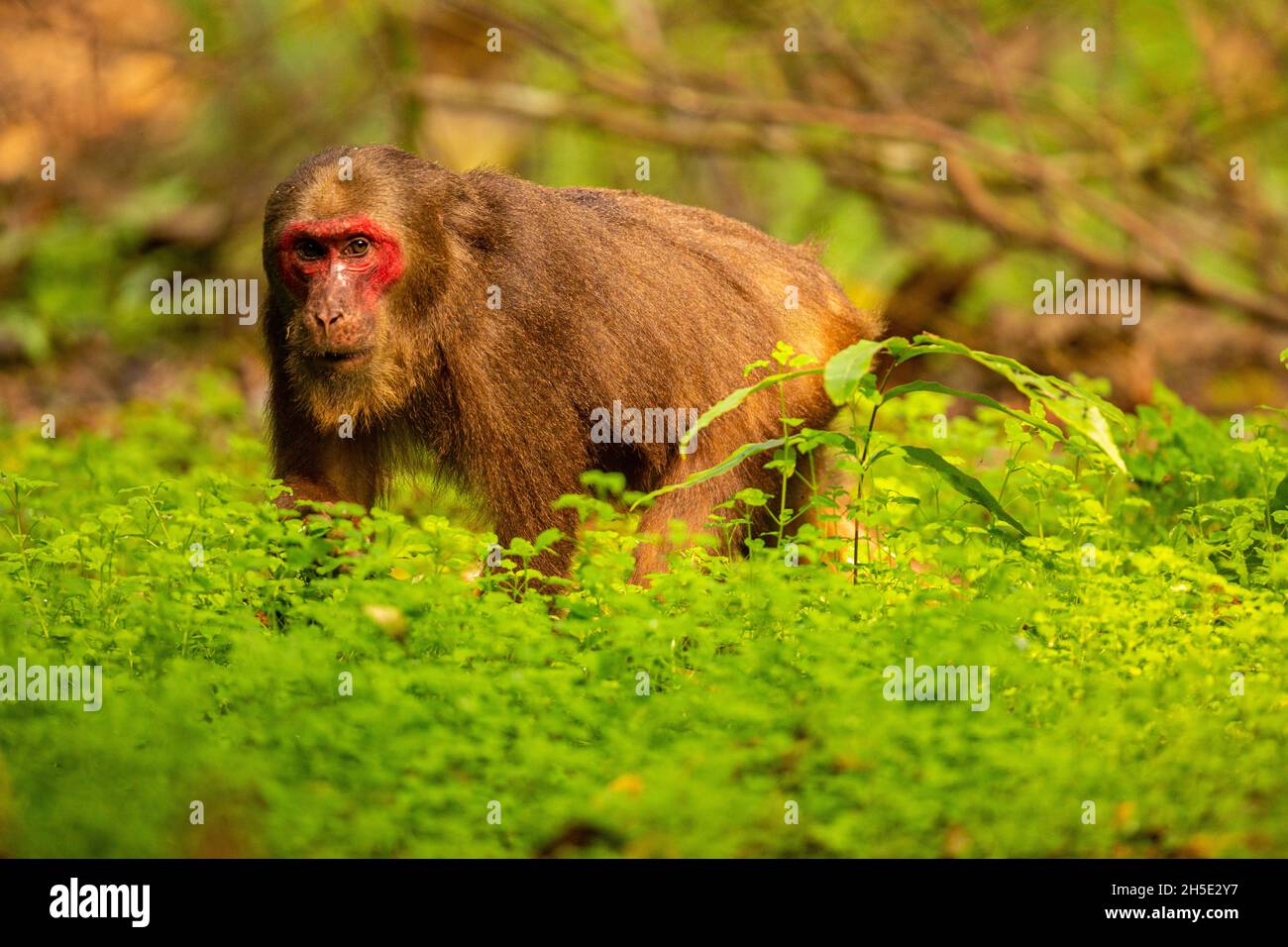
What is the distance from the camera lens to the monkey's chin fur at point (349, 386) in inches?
266

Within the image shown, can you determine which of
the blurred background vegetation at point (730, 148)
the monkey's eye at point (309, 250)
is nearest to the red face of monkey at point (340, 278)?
the monkey's eye at point (309, 250)

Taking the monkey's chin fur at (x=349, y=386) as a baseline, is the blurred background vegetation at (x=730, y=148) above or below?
above

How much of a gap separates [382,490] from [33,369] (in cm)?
711

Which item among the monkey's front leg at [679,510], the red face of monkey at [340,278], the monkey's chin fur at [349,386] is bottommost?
the monkey's front leg at [679,510]

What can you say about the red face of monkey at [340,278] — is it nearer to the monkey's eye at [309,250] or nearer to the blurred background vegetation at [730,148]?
the monkey's eye at [309,250]

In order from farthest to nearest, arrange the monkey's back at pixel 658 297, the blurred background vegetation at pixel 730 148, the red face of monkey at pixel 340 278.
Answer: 1. the blurred background vegetation at pixel 730 148
2. the monkey's back at pixel 658 297
3. the red face of monkey at pixel 340 278

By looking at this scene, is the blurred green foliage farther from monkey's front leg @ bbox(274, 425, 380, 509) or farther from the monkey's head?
the monkey's head

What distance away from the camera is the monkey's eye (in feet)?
22.1

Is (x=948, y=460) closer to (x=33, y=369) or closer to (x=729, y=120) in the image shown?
(x=729, y=120)

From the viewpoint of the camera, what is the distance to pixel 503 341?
6824 millimetres

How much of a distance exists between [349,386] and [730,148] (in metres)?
7.63

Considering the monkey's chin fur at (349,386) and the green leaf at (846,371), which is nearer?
the green leaf at (846,371)

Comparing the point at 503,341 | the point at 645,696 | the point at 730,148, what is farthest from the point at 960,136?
the point at 645,696

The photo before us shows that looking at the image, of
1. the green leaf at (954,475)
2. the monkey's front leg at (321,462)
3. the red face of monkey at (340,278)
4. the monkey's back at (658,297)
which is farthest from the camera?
the monkey's front leg at (321,462)
